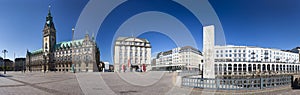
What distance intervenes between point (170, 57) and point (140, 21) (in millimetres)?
115066

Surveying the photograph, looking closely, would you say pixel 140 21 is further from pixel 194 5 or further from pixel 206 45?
pixel 206 45

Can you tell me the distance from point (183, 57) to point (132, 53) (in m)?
31.8

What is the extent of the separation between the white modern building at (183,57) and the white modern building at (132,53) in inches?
639

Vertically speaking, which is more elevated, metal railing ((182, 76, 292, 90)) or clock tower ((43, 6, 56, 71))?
clock tower ((43, 6, 56, 71))

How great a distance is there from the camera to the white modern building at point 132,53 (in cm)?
7994

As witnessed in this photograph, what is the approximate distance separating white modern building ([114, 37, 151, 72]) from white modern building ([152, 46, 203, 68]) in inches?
639

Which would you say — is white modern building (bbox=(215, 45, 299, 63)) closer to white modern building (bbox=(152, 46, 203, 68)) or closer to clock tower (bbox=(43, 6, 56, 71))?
white modern building (bbox=(152, 46, 203, 68))

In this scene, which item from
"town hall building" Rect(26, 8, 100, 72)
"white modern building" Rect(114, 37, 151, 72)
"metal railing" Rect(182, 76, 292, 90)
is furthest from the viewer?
"white modern building" Rect(114, 37, 151, 72)

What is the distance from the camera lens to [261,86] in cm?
1350

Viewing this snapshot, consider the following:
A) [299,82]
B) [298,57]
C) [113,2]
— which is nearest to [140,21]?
[113,2]

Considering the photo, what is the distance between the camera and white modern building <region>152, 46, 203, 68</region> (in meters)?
93.2

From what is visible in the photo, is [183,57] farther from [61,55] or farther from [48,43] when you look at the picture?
[48,43]

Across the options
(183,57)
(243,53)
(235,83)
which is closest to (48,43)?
(183,57)

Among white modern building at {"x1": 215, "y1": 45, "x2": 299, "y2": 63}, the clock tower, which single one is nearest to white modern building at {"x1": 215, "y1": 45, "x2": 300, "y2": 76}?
white modern building at {"x1": 215, "y1": 45, "x2": 299, "y2": 63}
